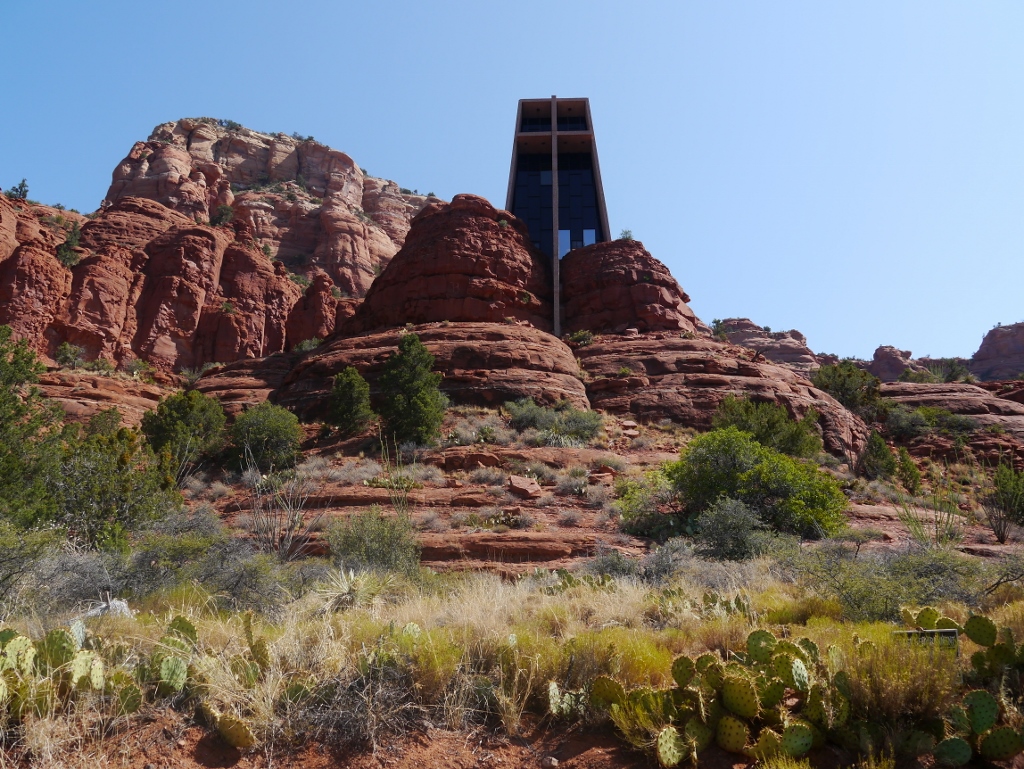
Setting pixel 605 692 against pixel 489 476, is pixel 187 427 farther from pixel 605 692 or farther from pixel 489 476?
pixel 605 692

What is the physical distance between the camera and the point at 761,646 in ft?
15.9

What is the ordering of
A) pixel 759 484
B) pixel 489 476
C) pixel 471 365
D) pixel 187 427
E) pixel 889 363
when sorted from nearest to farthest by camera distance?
pixel 759 484 → pixel 489 476 → pixel 187 427 → pixel 471 365 → pixel 889 363

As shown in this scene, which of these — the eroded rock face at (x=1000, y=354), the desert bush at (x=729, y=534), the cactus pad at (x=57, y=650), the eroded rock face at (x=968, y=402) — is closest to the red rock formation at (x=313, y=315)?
the eroded rock face at (x=968, y=402)

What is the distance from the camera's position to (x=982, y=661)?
4441 mm

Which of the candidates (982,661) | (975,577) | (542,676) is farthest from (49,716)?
(975,577)

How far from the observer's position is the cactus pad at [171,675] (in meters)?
4.26

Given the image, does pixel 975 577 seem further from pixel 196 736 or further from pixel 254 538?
pixel 254 538

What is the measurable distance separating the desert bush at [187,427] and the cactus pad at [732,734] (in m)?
22.4

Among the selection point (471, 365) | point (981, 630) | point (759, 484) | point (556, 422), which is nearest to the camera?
point (981, 630)

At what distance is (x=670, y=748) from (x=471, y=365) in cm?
2696

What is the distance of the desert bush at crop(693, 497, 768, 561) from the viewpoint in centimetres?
1146

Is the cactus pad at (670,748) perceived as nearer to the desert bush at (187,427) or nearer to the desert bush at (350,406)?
the desert bush at (187,427)

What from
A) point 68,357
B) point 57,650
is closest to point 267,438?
point 57,650

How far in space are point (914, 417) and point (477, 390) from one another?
2236 centimetres
